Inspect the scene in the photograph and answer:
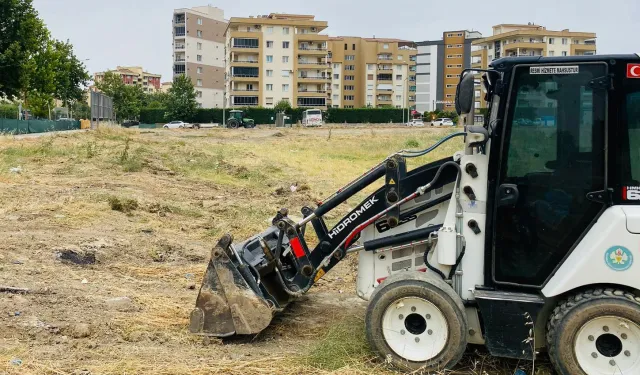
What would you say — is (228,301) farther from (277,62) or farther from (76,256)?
(277,62)

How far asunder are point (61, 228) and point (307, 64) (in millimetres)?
101318

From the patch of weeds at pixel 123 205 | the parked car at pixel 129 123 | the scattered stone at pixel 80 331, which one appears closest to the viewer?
the scattered stone at pixel 80 331

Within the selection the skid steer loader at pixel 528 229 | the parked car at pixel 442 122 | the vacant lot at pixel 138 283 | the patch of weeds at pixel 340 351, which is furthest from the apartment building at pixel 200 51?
the skid steer loader at pixel 528 229

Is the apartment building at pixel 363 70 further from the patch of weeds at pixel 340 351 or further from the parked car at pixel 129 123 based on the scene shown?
the patch of weeds at pixel 340 351

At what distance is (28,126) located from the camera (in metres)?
40.9

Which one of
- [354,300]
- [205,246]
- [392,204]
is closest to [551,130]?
[392,204]

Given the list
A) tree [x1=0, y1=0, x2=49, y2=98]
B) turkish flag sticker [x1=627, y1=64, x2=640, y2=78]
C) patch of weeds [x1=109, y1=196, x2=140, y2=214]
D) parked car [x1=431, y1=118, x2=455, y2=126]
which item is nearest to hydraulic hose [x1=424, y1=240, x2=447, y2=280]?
turkish flag sticker [x1=627, y1=64, x2=640, y2=78]

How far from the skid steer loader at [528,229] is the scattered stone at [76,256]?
4.81m

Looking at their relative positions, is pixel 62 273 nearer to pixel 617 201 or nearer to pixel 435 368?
pixel 435 368

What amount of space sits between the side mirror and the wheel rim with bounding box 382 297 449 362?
140 centimetres

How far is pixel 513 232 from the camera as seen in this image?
16.0 ft

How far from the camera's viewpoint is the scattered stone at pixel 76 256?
8797 mm

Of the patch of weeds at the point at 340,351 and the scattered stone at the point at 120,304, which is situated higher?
the patch of weeds at the point at 340,351

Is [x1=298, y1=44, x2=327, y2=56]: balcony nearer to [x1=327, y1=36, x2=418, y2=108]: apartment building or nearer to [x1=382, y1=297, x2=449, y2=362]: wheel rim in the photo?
[x1=327, y1=36, x2=418, y2=108]: apartment building
